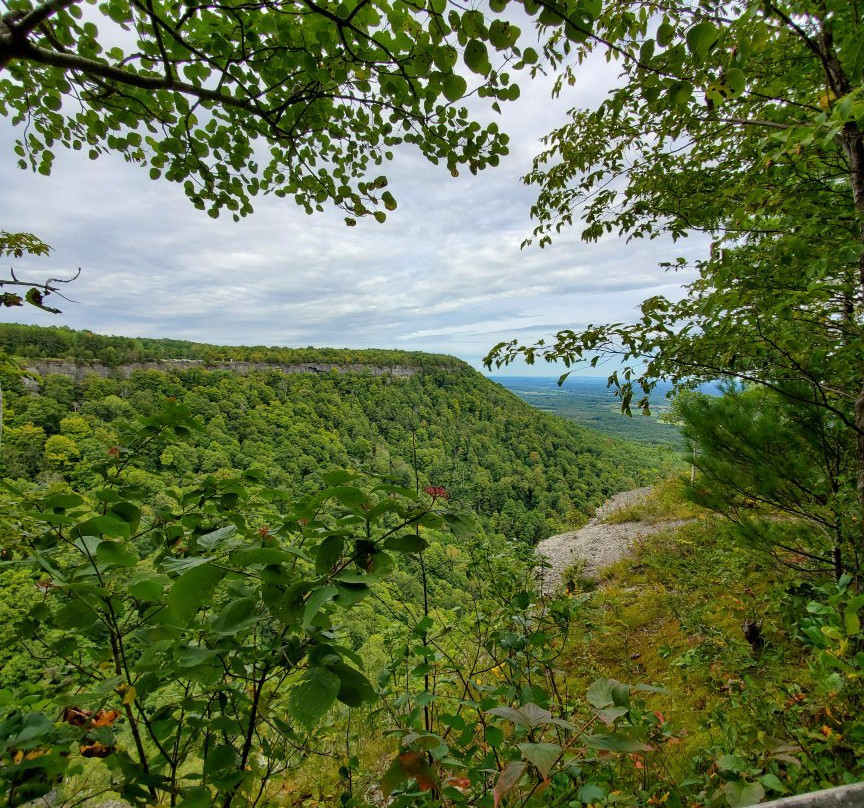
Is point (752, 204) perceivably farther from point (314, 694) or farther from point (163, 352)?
point (163, 352)

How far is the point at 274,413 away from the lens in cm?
2817

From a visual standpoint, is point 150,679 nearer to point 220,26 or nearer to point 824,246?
point 220,26

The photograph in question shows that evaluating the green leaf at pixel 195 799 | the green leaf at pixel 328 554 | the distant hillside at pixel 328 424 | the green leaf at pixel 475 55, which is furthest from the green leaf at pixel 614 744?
the distant hillside at pixel 328 424

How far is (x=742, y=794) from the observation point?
3.38 ft

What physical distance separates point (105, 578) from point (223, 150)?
2038 mm

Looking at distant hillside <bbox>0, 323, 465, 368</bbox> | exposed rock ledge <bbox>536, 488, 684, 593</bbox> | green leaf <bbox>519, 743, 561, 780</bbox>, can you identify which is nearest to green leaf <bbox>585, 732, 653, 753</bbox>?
green leaf <bbox>519, 743, 561, 780</bbox>

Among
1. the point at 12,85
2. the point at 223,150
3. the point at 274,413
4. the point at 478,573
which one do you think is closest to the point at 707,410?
the point at 478,573

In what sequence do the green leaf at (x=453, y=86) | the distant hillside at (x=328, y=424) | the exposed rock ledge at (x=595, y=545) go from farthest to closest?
the distant hillside at (x=328, y=424) < the exposed rock ledge at (x=595, y=545) < the green leaf at (x=453, y=86)

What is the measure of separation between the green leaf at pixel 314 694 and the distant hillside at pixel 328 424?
13083 mm

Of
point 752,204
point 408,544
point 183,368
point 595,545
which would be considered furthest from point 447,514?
point 183,368

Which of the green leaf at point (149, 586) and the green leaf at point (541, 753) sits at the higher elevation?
the green leaf at point (149, 586)

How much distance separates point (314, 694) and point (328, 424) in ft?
96.2

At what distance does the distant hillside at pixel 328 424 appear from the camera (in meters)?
17.4

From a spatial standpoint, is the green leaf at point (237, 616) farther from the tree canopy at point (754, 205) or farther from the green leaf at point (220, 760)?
the tree canopy at point (754, 205)
